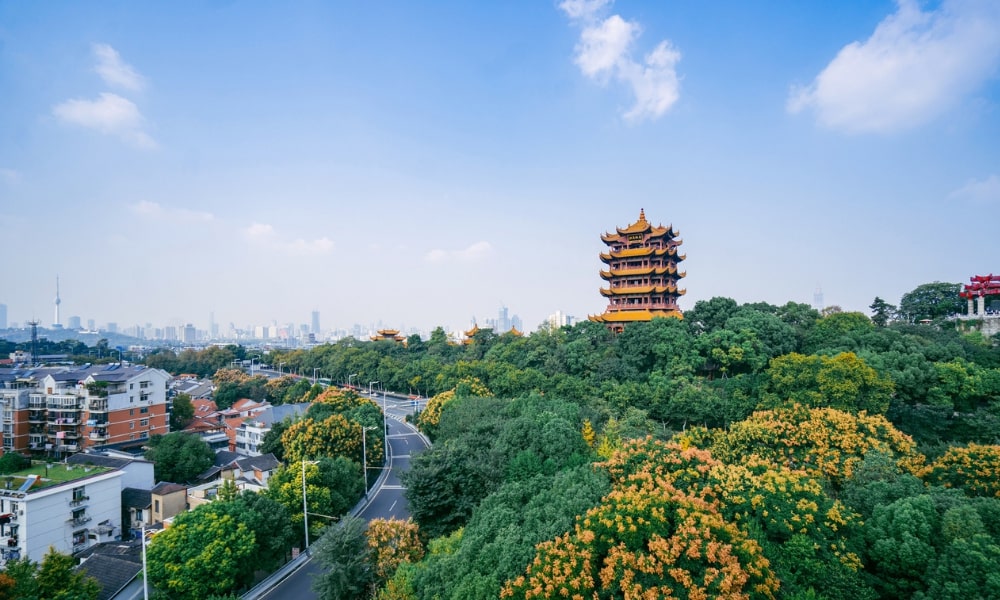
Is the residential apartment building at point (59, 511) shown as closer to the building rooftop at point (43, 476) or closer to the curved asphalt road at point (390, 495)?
the building rooftop at point (43, 476)

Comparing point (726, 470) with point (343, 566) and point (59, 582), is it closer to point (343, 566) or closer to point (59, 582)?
point (343, 566)

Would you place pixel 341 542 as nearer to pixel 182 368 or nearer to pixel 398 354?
pixel 398 354

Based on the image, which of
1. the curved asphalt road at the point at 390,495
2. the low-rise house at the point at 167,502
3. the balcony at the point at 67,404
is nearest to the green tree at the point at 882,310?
the curved asphalt road at the point at 390,495

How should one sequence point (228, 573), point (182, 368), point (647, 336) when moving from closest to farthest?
point (228, 573) → point (647, 336) → point (182, 368)

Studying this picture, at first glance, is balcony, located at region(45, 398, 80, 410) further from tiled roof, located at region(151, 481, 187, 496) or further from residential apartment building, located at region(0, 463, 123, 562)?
Answer: tiled roof, located at region(151, 481, 187, 496)

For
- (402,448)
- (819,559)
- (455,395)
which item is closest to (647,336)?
(455,395)

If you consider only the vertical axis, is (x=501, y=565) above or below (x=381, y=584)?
above

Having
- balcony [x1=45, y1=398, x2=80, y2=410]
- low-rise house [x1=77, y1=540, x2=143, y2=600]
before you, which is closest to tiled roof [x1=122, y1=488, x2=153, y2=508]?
low-rise house [x1=77, y1=540, x2=143, y2=600]
